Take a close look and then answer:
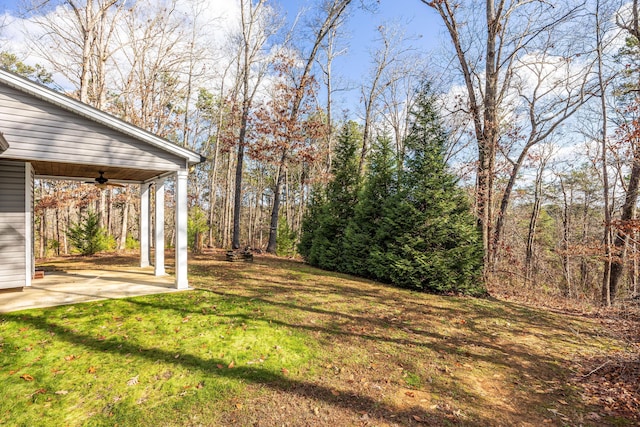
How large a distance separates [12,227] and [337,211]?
855cm

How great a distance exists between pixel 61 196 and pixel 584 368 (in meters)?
19.0

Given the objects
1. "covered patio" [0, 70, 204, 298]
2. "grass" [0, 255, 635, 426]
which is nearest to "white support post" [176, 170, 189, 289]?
"covered patio" [0, 70, 204, 298]

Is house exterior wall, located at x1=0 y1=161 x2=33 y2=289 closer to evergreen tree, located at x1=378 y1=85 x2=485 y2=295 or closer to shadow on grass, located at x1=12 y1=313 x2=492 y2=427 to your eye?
shadow on grass, located at x1=12 y1=313 x2=492 y2=427

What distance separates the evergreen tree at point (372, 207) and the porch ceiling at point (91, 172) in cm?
588

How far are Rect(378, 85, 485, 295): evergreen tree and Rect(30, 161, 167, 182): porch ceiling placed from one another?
640 centimetres

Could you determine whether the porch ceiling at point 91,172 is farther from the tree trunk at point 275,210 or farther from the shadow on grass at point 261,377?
the tree trunk at point 275,210

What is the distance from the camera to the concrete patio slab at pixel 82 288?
202 inches

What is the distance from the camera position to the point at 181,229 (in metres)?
6.09

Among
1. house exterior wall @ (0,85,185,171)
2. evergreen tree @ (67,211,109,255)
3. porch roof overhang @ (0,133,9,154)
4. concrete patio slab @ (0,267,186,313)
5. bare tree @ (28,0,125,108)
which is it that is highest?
bare tree @ (28,0,125,108)

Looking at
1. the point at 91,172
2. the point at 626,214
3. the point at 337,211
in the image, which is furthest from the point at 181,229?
the point at 626,214

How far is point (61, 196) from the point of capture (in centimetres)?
1352

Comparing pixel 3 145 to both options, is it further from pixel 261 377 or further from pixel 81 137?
pixel 261 377

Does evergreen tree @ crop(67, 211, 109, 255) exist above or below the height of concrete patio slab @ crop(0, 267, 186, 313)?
above

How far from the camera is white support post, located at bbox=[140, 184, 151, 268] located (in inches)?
323
